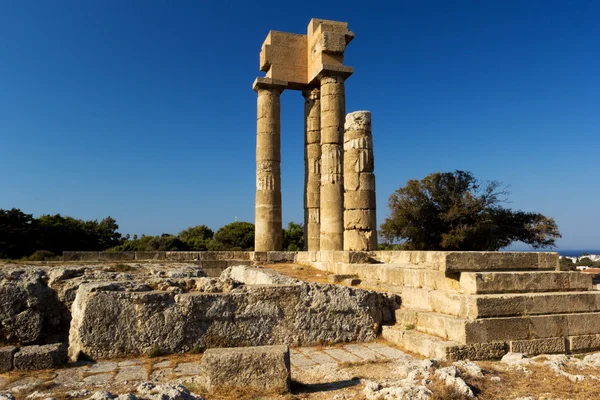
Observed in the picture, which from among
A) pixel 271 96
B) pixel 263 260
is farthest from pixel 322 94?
pixel 263 260

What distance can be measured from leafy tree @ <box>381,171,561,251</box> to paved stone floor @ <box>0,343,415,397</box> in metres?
22.5

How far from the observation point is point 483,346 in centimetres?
627

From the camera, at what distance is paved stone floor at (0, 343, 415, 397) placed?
16.1ft

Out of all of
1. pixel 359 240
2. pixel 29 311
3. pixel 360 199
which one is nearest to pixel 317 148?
pixel 360 199

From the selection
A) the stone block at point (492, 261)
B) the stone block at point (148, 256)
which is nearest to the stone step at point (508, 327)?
the stone block at point (492, 261)

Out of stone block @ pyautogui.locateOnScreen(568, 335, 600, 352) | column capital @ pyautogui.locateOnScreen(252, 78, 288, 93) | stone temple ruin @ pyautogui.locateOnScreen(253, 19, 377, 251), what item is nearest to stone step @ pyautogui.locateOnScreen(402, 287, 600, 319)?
stone block @ pyautogui.locateOnScreen(568, 335, 600, 352)

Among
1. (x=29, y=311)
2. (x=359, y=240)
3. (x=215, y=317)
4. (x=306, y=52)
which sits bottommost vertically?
(x=215, y=317)

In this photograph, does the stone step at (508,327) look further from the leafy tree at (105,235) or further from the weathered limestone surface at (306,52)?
the leafy tree at (105,235)

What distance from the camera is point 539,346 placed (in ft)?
21.6

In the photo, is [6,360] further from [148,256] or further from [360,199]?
[360,199]

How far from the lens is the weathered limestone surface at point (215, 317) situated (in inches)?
240

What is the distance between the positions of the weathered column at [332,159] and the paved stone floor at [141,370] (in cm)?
1129

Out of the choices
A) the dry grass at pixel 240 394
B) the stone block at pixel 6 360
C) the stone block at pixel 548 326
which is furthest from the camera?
the stone block at pixel 548 326

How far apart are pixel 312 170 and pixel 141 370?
50.3 ft
